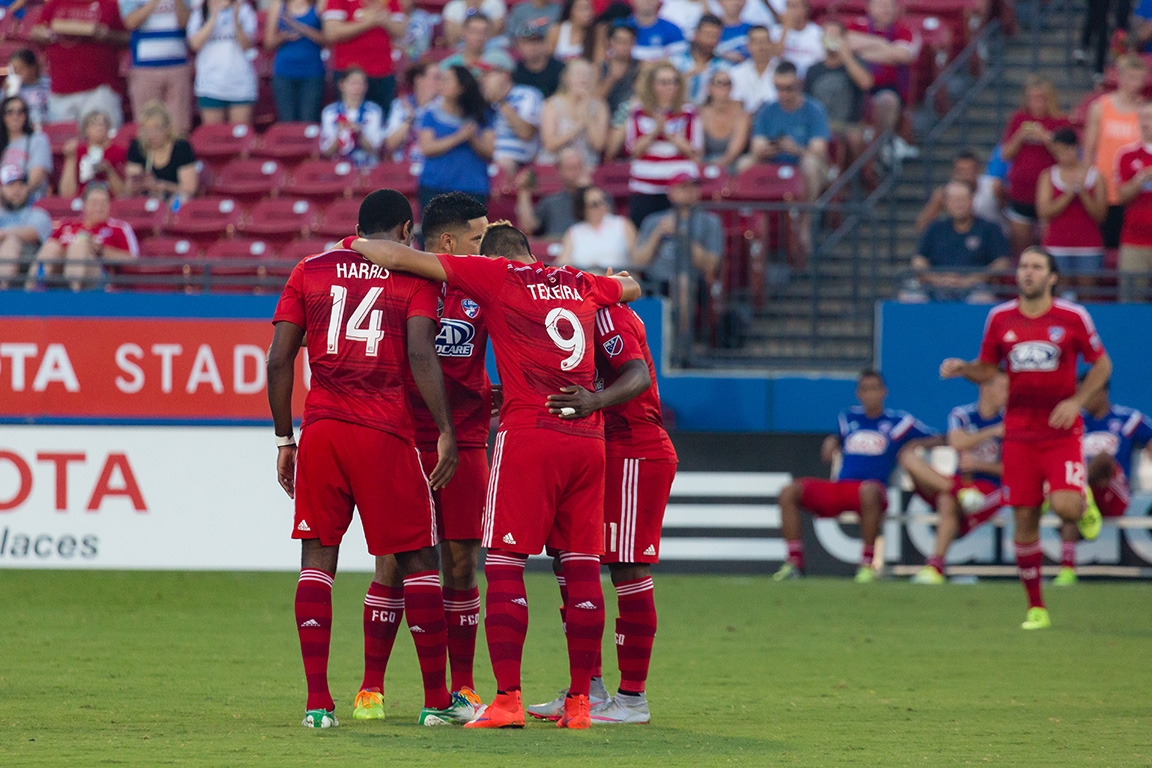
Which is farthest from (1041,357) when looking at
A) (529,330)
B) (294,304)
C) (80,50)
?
(80,50)

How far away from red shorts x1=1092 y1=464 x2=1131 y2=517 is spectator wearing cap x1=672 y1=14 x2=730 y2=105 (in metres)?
5.77

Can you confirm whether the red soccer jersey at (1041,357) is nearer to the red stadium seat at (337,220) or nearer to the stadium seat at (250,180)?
the red stadium seat at (337,220)

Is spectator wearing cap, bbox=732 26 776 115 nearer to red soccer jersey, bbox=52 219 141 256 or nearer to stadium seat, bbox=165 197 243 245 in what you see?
stadium seat, bbox=165 197 243 245

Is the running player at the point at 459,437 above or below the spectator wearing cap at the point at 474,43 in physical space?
below

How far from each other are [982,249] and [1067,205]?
860 mm

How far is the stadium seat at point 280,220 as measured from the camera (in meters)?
15.9

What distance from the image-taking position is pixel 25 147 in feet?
53.8

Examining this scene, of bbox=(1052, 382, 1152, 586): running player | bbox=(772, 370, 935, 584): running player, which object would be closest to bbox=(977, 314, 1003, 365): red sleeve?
bbox=(772, 370, 935, 584): running player

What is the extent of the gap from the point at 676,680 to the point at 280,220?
9360 millimetres

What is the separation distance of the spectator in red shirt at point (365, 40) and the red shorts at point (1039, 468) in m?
8.91

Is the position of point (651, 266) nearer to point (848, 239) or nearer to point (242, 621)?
point (848, 239)

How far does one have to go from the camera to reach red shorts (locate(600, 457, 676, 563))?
670 cm

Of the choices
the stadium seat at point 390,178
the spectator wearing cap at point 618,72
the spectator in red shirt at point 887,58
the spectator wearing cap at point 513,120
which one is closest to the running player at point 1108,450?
the spectator in red shirt at point 887,58

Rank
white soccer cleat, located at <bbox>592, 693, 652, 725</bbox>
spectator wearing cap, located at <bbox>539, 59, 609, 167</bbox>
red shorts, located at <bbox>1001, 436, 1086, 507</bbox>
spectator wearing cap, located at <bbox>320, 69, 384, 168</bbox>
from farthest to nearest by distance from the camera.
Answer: spectator wearing cap, located at <bbox>320, 69, 384, 168</bbox>, spectator wearing cap, located at <bbox>539, 59, 609, 167</bbox>, red shorts, located at <bbox>1001, 436, 1086, 507</bbox>, white soccer cleat, located at <bbox>592, 693, 652, 725</bbox>
